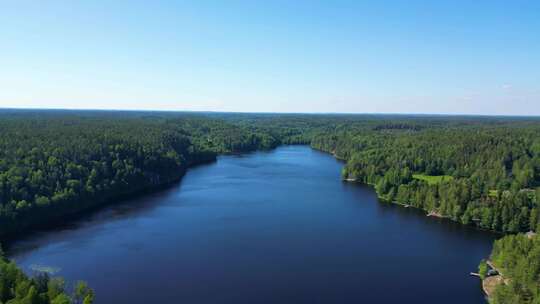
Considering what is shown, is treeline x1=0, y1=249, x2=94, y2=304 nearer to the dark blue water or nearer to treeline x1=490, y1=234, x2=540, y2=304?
the dark blue water

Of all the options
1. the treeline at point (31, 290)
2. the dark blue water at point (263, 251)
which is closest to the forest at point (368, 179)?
the treeline at point (31, 290)

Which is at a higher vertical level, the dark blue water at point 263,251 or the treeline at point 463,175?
the treeline at point 463,175

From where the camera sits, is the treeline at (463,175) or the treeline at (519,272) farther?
the treeline at (463,175)

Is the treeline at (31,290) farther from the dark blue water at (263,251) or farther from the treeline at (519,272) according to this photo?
the treeline at (519,272)

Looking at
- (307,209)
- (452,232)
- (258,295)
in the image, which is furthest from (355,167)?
(258,295)

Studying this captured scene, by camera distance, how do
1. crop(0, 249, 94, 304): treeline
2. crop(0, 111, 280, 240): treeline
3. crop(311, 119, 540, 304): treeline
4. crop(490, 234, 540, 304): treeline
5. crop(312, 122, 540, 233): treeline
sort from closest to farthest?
crop(0, 249, 94, 304): treeline < crop(490, 234, 540, 304): treeline < crop(311, 119, 540, 304): treeline < crop(0, 111, 280, 240): treeline < crop(312, 122, 540, 233): treeline

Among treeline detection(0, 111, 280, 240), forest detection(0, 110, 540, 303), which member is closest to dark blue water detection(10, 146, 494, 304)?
forest detection(0, 110, 540, 303)
